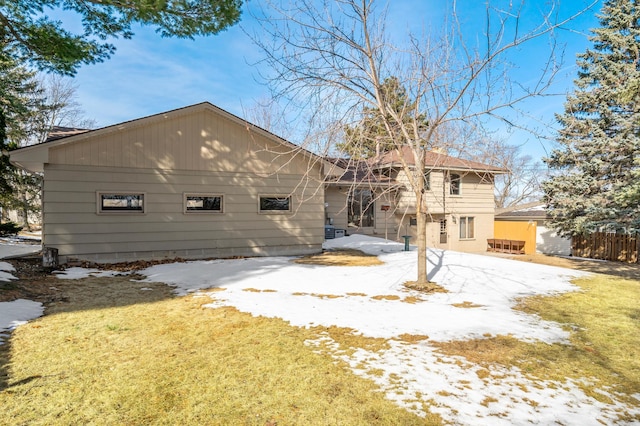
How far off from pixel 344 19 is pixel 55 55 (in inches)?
261

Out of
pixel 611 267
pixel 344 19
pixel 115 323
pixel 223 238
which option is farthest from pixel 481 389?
pixel 611 267

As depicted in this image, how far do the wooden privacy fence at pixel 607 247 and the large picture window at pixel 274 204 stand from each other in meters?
14.5

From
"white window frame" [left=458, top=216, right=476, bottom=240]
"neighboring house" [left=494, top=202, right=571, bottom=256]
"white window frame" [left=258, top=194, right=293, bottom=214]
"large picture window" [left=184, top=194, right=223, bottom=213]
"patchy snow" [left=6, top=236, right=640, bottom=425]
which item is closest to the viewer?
"patchy snow" [left=6, top=236, right=640, bottom=425]

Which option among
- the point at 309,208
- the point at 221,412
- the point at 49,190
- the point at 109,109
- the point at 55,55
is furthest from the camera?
the point at 109,109

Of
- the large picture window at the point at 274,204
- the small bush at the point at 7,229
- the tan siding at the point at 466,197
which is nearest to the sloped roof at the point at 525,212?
the tan siding at the point at 466,197

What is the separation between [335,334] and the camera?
4500 mm

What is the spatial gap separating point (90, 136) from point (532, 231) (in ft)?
79.5

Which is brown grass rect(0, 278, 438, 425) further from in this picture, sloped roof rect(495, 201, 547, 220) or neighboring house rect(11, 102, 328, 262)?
sloped roof rect(495, 201, 547, 220)

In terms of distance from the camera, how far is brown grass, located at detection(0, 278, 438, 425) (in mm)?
2646

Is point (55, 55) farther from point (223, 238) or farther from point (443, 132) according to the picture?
point (443, 132)

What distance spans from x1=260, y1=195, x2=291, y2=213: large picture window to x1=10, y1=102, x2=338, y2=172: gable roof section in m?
1.95

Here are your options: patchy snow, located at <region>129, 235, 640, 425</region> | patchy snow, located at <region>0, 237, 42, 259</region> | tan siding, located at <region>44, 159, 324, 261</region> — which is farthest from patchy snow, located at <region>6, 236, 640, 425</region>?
patchy snow, located at <region>0, 237, 42, 259</region>

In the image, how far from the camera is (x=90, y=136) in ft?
31.8

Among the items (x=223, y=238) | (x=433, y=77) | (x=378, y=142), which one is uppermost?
(x=433, y=77)
